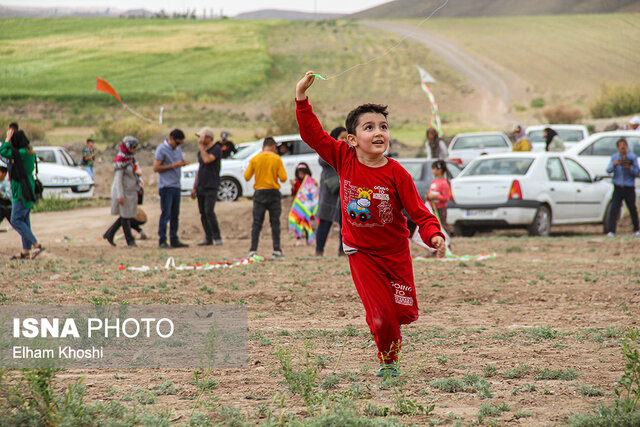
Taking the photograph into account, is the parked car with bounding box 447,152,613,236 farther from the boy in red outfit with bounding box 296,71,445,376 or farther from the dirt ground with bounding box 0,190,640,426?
the boy in red outfit with bounding box 296,71,445,376

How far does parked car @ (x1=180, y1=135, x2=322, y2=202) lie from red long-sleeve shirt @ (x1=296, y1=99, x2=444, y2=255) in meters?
16.1

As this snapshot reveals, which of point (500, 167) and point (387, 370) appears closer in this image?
point (387, 370)

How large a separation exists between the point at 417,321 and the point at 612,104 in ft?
141

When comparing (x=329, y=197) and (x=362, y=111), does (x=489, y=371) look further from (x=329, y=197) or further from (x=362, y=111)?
(x=329, y=197)

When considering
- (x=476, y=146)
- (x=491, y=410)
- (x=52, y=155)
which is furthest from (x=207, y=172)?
(x=476, y=146)

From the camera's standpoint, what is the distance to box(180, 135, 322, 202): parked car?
21.2m

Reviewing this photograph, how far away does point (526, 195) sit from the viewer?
14953mm

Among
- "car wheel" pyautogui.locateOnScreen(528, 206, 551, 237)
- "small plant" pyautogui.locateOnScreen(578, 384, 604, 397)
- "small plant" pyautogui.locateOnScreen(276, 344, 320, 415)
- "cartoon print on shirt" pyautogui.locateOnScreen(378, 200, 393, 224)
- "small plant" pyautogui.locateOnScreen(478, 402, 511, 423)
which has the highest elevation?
"cartoon print on shirt" pyautogui.locateOnScreen(378, 200, 393, 224)

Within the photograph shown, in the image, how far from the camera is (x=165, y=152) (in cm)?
1331

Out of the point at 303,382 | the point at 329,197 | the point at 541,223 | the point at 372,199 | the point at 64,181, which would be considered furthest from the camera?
the point at 64,181

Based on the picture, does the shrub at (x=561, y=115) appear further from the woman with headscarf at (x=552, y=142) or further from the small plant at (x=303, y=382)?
the small plant at (x=303, y=382)

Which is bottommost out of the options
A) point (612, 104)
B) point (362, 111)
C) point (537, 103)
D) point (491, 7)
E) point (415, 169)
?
point (415, 169)

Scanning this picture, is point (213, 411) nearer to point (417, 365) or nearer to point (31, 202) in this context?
point (417, 365)

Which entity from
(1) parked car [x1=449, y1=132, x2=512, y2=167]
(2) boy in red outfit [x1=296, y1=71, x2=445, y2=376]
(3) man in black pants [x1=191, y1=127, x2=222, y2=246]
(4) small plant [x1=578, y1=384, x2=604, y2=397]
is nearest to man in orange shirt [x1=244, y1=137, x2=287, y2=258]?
(3) man in black pants [x1=191, y1=127, x2=222, y2=246]
